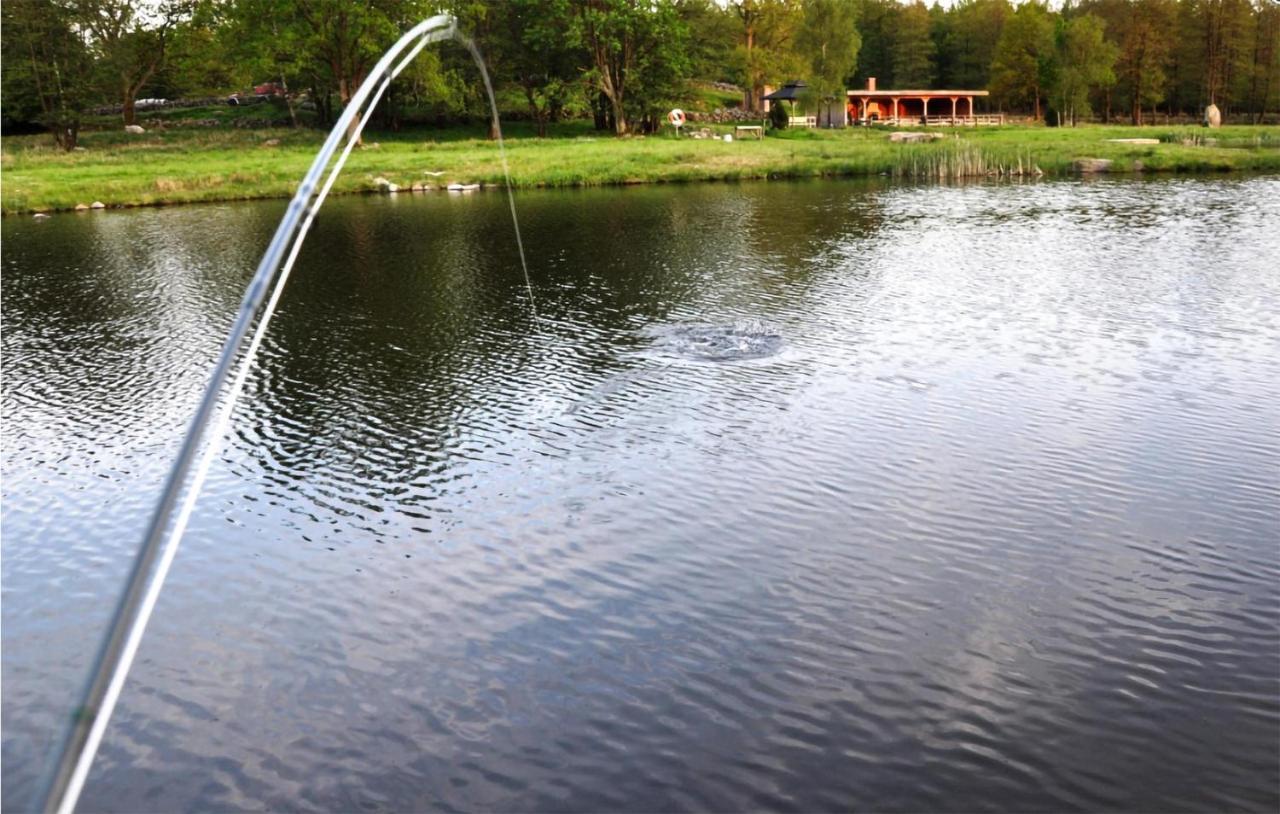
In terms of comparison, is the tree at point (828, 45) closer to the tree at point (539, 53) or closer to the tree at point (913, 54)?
the tree at point (539, 53)

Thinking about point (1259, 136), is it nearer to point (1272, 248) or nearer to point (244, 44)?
point (1272, 248)

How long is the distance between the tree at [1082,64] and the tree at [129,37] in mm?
78836

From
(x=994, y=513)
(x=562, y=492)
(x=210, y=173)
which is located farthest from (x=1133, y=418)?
(x=210, y=173)

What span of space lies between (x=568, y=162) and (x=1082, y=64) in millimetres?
56690

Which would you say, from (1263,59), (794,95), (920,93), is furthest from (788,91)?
(1263,59)

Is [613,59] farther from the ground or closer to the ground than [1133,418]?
farther from the ground

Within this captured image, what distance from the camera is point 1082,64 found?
9875 cm

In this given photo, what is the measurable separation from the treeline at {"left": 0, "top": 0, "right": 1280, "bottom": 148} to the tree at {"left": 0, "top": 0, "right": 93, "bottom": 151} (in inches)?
5.4

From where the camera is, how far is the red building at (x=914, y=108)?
107m

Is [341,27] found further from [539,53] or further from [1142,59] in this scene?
[1142,59]

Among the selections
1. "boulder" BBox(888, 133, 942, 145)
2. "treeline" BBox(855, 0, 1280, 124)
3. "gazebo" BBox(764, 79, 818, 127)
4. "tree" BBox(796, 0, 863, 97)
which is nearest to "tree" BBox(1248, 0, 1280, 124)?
"treeline" BBox(855, 0, 1280, 124)

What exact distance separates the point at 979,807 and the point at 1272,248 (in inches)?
1224

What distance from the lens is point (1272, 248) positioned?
3397cm

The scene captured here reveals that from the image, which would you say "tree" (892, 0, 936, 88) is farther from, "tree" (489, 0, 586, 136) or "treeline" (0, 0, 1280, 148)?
"tree" (489, 0, 586, 136)
